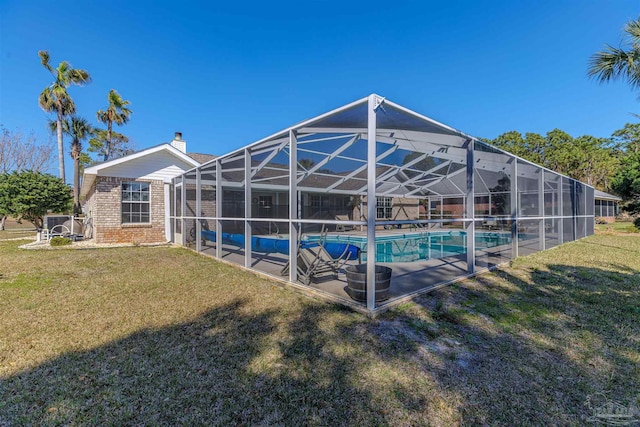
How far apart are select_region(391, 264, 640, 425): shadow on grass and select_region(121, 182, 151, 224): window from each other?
11.1 metres

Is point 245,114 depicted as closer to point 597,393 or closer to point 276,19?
point 276,19

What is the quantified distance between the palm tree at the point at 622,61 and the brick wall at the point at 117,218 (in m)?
16.8

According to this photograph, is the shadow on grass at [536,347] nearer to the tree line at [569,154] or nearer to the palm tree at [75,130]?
the palm tree at [75,130]

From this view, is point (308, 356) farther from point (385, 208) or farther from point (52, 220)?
point (385, 208)

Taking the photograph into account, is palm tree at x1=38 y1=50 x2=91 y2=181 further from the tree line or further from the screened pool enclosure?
the tree line

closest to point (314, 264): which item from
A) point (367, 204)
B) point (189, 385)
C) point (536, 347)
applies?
point (367, 204)

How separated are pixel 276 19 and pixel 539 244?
1320cm

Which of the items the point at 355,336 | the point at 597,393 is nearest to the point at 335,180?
the point at 355,336

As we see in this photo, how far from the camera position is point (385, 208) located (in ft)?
58.7

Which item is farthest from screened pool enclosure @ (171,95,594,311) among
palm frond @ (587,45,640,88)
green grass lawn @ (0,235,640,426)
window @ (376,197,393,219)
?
palm frond @ (587,45,640,88)

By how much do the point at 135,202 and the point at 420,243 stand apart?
11.7 meters

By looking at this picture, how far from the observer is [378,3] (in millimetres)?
10758

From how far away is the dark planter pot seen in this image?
3797 mm

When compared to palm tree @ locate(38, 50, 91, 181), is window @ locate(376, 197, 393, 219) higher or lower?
lower
